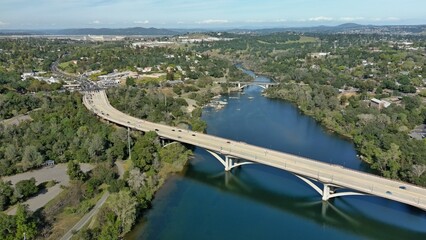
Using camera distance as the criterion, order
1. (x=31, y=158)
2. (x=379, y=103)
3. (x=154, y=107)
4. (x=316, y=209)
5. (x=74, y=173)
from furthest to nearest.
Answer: (x=379, y=103), (x=154, y=107), (x=31, y=158), (x=74, y=173), (x=316, y=209)

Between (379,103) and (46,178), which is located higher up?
(379,103)

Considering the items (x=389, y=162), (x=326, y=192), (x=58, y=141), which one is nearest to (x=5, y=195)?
(x=58, y=141)

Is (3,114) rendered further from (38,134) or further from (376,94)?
(376,94)

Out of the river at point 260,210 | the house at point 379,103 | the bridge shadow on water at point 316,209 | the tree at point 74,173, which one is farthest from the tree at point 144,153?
the house at point 379,103

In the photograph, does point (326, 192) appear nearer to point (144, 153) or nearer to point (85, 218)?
point (144, 153)

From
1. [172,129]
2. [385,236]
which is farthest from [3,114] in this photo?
[385,236]

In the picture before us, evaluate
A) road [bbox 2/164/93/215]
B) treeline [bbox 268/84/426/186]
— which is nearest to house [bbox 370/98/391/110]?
treeline [bbox 268/84/426/186]
